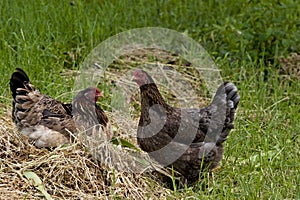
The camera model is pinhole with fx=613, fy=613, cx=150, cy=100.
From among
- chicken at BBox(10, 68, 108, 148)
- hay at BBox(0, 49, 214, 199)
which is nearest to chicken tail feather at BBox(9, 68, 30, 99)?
chicken at BBox(10, 68, 108, 148)

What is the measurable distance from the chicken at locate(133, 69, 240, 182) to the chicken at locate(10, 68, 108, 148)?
43cm

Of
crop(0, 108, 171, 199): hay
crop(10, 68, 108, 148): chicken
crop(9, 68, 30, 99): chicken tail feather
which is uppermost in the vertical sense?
crop(9, 68, 30, 99): chicken tail feather

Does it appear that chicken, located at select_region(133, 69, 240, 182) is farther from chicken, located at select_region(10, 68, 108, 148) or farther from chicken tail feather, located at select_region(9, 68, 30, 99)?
chicken tail feather, located at select_region(9, 68, 30, 99)

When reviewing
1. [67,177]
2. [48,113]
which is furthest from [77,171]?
[48,113]

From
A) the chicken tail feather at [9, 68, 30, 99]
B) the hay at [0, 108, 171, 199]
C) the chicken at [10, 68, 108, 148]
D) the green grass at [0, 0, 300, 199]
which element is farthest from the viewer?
the green grass at [0, 0, 300, 199]

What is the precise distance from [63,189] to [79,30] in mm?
3389

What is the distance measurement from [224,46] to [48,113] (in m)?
3.07

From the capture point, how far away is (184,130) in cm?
554

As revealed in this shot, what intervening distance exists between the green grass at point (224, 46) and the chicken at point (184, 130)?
7.8 inches

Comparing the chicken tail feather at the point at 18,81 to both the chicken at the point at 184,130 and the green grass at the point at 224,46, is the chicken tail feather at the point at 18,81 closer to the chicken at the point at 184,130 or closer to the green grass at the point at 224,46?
the green grass at the point at 224,46

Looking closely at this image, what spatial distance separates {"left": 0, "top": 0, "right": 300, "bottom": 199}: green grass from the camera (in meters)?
5.72

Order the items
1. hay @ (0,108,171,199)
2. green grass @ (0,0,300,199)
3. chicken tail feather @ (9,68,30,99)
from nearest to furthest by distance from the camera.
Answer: hay @ (0,108,171,199)
chicken tail feather @ (9,68,30,99)
green grass @ (0,0,300,199)

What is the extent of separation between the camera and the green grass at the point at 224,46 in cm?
572

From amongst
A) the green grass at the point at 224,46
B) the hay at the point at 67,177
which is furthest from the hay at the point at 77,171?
the green grass at the point at 224,46
